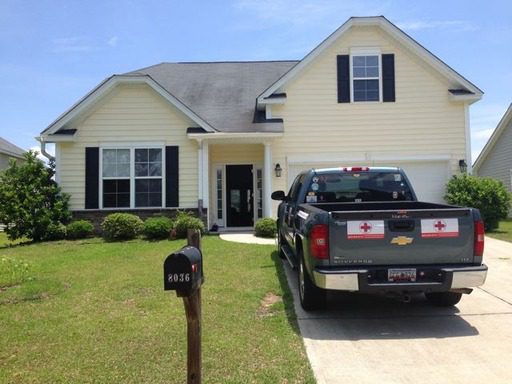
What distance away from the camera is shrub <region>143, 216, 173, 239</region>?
12.6 metres

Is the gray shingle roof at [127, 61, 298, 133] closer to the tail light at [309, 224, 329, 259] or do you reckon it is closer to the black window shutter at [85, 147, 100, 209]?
the black window shutter at [85, 147, 100, 209]

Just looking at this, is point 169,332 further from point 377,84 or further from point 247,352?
point 377,84

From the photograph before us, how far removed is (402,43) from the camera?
14.8 meters

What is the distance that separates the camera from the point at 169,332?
15.6 feet

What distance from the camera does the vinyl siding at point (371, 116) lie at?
1482 cm

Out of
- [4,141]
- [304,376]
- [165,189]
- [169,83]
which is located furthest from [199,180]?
[4,141]

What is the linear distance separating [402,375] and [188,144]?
11385 mm

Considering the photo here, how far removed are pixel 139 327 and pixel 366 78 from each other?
12563 millimetres

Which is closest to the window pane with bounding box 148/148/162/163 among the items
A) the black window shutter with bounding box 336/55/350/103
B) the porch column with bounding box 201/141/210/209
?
the porch column with bounding box 201/141/210/209

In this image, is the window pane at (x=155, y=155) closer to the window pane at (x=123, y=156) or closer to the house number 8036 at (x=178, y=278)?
the window pane at (x=123, y=156)

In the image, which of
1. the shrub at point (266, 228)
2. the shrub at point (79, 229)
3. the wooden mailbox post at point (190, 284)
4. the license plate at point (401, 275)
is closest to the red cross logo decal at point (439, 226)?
the license plate at point (401, 275)

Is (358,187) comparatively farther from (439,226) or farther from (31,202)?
(31,202)

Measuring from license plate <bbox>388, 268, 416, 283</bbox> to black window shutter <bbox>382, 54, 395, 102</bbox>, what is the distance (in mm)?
11292

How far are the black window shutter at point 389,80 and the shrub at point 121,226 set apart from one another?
9.27m
